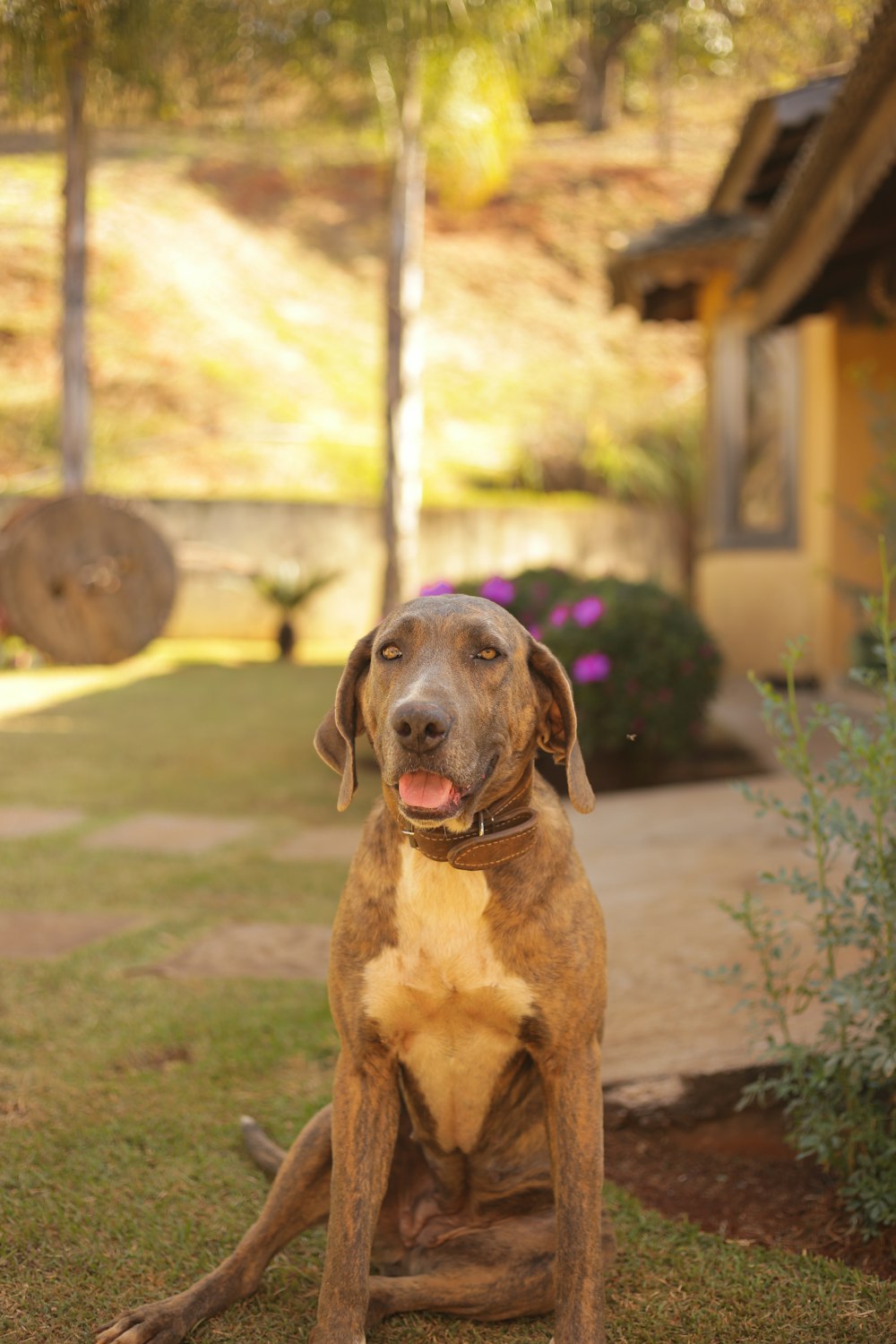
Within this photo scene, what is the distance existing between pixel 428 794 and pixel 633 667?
5.01m

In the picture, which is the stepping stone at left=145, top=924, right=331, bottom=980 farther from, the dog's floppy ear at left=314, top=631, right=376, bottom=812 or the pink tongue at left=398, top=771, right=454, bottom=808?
the pink tongue at left=398, top=771, right=454, bottom=808

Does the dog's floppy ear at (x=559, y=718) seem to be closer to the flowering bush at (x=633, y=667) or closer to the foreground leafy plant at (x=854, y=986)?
the foreground leafy plant at (x=854, y=986)

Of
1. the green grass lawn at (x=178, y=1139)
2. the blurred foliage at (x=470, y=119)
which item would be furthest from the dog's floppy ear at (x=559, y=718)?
the blurred foliage at (x=470, y=119)

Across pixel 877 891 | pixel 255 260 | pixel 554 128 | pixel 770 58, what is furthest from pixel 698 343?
pixel 877 891

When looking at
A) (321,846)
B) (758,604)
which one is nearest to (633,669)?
(321,846)

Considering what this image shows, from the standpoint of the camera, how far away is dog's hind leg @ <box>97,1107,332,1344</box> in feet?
7.78

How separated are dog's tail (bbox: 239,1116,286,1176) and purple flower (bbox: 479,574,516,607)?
15.6 ft

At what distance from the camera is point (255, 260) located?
86.6 feet

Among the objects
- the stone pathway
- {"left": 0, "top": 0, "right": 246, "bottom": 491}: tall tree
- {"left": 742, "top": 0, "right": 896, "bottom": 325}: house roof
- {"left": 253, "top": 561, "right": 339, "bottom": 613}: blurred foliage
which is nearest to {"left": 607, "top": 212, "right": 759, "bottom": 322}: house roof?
{"left": 742, "top": 0, "right": 896, "bottom": 325}: house roof

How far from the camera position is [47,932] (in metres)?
4.79

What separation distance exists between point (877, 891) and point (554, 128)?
130 ft

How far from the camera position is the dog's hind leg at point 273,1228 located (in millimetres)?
2371

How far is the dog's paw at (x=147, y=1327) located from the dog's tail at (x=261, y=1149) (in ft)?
1.82

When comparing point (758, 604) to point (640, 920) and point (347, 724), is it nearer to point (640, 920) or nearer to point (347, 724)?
point (640, 920)
